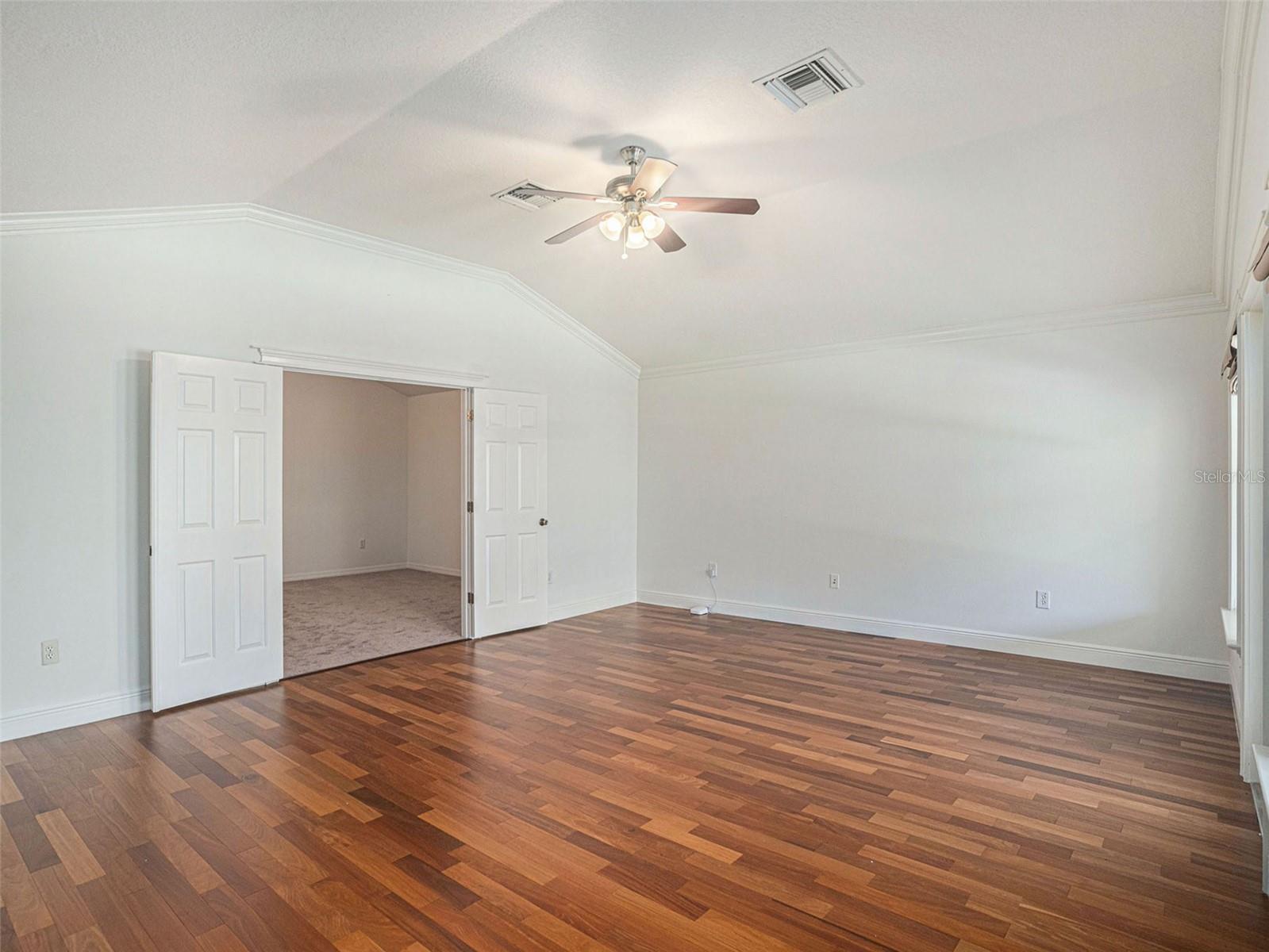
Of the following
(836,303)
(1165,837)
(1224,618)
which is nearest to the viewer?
Answer: (1165,837)

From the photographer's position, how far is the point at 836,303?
209 inches

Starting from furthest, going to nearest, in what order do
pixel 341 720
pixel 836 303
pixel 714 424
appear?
pixel 714 424 < pixel 836 303 < pixel 341 720

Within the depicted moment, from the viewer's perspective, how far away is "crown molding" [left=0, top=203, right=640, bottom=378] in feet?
11.8

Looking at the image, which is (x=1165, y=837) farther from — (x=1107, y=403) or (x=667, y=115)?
(x=667, y=115)

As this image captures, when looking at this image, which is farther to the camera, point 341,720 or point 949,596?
point 949,596

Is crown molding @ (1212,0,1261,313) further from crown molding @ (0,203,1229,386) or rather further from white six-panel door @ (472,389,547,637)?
white six-panel door @ (472,389,547,637)

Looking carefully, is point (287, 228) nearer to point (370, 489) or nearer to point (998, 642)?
point (370, 489)

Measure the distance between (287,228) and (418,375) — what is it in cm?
129

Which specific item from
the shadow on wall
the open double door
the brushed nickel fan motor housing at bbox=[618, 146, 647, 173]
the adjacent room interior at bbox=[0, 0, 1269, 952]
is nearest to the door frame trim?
the adjacent room interior at bbox=[0, 0, 1269, 952]

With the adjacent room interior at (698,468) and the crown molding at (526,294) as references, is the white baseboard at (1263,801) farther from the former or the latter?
the crown molding at (526,294)

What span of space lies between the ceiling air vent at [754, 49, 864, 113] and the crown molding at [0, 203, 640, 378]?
123 inches

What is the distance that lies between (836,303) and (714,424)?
5.88ft

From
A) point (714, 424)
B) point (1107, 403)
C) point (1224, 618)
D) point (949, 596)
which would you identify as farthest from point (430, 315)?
point (1224, 618)

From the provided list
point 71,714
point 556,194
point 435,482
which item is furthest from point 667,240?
point 435,482
